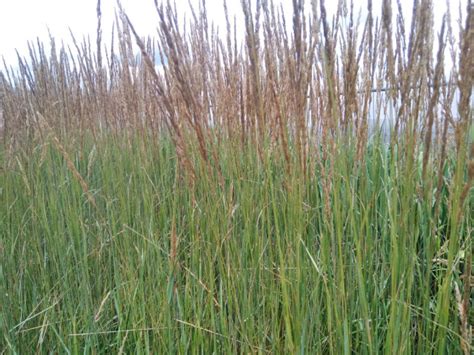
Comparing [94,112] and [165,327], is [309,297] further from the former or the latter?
[94,112]

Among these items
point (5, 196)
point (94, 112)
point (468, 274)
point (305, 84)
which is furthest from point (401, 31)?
point (5, 196)

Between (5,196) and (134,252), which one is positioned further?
(5,196)

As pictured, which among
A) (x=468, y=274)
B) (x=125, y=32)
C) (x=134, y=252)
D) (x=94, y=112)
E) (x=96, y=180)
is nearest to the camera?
(x=468, y=274)

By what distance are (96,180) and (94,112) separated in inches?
15.1

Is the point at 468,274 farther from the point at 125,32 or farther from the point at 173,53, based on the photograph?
the point at 125,32

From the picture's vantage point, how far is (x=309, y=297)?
114 centimetres

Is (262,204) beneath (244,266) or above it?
above

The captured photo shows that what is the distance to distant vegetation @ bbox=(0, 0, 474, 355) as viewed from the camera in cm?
93

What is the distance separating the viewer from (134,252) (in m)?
1.51

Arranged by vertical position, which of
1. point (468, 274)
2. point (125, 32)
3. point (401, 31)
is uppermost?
point (125, 32)

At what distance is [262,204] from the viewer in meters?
1.26

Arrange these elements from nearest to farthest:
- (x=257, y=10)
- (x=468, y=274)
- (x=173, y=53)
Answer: (x=468, y=274)
(x=173, y=53)
(x=257, y=10)

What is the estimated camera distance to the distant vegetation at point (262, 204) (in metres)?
0.93

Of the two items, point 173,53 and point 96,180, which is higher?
point 173,53
